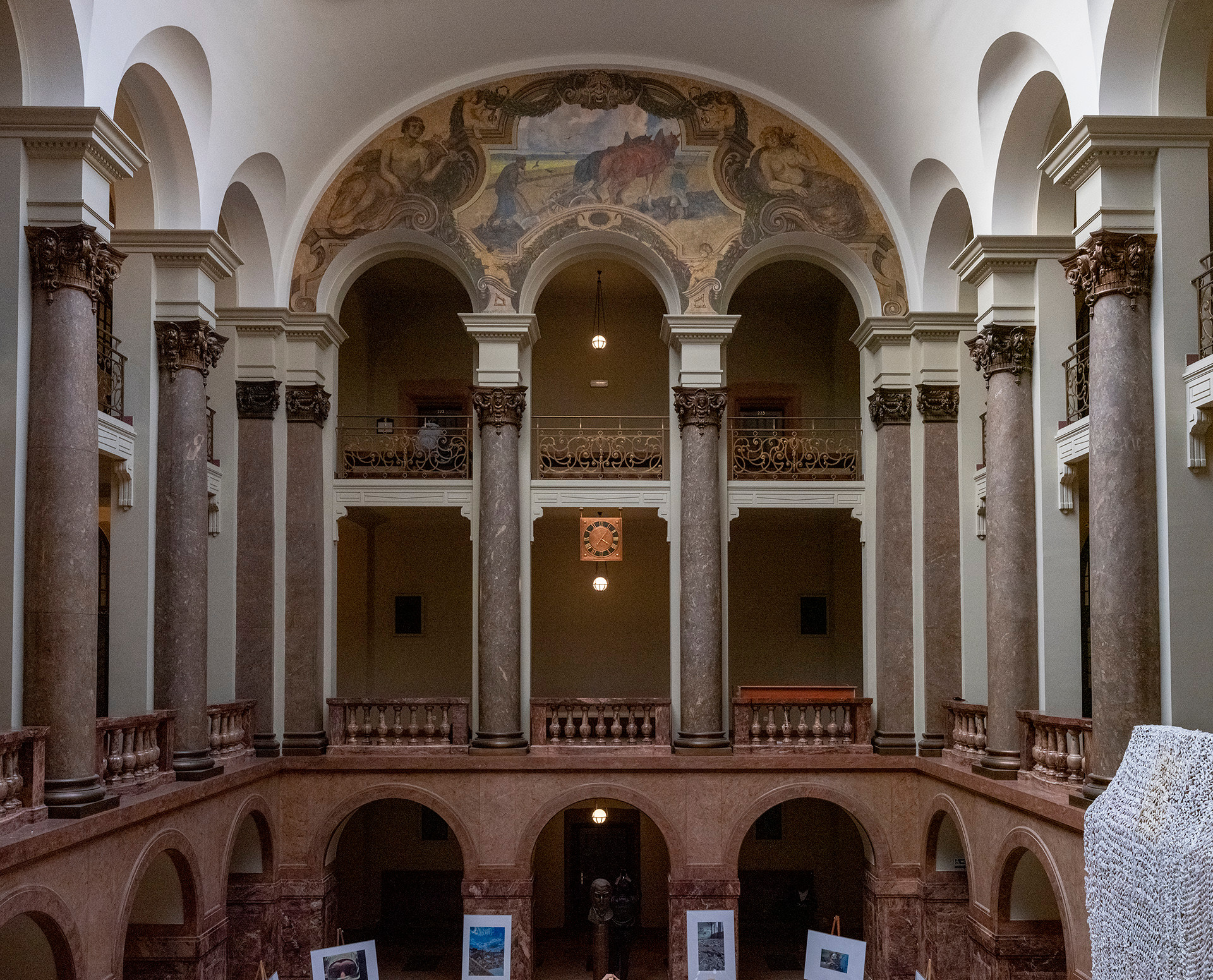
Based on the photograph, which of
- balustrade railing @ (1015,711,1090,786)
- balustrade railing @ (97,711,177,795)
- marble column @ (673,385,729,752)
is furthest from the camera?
marble column @ (673,385,729,752)

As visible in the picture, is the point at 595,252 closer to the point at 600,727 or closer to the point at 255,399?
the point at 255,399

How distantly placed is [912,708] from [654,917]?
6.56 m

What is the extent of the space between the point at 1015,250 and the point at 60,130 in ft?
30.8

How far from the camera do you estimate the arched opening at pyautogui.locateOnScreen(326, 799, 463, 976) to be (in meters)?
20.5

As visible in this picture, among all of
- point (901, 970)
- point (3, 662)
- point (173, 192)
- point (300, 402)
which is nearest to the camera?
point (3, 662)

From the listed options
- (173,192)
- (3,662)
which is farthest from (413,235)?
(3,662)

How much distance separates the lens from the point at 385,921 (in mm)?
20734

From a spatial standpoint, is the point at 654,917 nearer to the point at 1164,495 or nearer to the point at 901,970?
the point at 901,970

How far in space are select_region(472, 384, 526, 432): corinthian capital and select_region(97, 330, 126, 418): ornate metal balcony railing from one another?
4696 millimetres

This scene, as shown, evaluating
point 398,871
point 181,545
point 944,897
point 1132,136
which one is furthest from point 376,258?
point 944,897

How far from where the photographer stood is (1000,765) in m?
13.3

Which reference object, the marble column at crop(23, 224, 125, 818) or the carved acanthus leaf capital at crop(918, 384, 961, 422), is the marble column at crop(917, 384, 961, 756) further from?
the marble column at crop(23, 224, 125, 818)

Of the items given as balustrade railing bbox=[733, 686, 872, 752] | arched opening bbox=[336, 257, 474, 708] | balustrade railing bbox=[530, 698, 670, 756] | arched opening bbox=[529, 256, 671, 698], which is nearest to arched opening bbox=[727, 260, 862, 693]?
arched opening bbox=[529, 256, 671, 698]

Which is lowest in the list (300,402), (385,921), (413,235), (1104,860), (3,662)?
(385,921)
